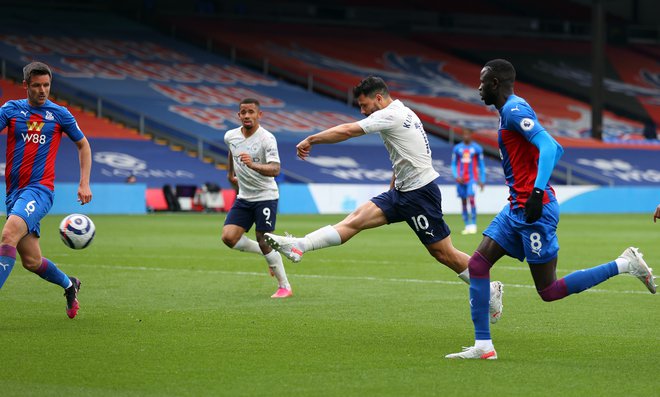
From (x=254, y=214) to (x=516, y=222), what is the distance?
18.4 feet

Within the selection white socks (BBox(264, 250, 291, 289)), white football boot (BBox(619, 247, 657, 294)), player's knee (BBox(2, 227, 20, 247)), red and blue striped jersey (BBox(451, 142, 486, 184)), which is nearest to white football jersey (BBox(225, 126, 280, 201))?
white socks (BBox(264, 250, 291, 289))

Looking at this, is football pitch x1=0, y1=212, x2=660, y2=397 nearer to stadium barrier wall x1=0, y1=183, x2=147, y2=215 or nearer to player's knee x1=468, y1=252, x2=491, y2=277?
player's knee x1=468, y1=252, x2=491, y2=277

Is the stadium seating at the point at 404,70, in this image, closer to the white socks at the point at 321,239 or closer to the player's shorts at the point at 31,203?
the white socks at the point at 321,239

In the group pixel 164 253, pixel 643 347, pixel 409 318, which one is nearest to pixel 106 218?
pixel 164 253

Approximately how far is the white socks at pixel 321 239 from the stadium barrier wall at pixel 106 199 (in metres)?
24.4

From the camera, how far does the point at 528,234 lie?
805 centimetres

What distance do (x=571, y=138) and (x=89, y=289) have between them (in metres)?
40.1

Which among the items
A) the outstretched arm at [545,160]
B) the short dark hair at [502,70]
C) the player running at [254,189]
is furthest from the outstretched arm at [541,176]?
the player running at [254,189]

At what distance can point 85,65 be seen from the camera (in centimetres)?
4747

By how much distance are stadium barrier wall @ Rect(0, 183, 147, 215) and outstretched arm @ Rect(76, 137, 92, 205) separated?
77.0 ft

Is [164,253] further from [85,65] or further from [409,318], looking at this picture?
[85,65]

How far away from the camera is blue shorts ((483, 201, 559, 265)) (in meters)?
8.04

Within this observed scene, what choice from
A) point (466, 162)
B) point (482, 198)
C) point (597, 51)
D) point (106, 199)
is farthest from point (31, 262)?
point (597, 51)

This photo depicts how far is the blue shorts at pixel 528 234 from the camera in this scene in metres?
8.04
